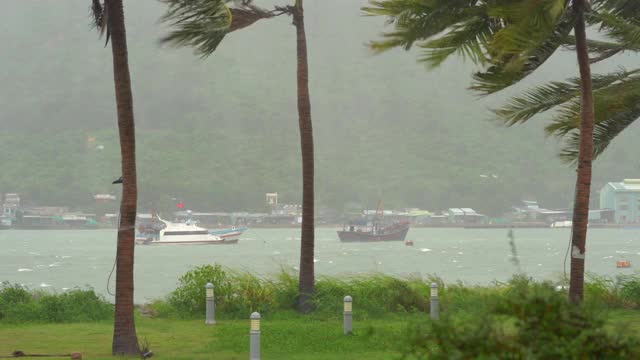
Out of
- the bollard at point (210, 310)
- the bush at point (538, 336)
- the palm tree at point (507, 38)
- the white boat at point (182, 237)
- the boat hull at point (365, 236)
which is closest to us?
the bush at point (538, 336)

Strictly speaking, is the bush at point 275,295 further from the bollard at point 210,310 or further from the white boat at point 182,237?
the white boat at point 182,237

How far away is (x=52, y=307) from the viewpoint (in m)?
20.3

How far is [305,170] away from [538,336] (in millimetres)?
14221

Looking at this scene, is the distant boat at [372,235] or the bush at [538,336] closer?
Result: the bush at [538,336]

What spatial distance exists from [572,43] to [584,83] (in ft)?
5.75

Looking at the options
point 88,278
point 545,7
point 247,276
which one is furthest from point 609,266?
point 545,7

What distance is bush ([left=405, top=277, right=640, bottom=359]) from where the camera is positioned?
6.46 metres

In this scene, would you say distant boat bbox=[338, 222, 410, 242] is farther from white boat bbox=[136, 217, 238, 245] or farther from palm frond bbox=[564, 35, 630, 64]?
palm frond bbox=[564, 35, 630, 64]

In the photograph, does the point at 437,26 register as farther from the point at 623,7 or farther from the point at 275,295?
the point at 275,295

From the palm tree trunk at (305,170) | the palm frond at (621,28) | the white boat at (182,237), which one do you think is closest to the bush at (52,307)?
the palm tree trunk at (305,170)

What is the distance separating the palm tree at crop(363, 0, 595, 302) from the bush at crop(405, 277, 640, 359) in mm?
7965

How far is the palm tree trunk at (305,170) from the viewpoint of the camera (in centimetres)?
2069

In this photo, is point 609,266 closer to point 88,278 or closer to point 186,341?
point 88,278

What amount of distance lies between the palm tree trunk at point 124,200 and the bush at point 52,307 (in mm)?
5800
